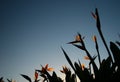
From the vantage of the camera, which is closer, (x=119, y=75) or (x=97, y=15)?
(x=119, y=75)

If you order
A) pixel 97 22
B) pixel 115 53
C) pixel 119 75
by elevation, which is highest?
pixel 97 22

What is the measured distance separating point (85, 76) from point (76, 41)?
1249 millimetres

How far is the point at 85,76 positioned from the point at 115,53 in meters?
0.27

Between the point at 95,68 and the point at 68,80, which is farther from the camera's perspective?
the point at 68,80

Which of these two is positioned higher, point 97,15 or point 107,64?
point 97,15

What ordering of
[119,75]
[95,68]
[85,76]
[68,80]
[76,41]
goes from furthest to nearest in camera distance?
[76,41], [68,80], [95,68], [85,76], [119,75]

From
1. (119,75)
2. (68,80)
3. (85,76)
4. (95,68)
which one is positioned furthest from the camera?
(68,80)

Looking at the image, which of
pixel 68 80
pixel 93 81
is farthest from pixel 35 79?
pixel 93 81

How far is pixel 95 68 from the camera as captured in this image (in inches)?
59.1

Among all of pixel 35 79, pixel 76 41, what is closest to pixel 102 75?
pixel 76 41

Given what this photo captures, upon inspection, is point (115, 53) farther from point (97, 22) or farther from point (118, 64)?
point (97, 22)

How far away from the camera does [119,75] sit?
125cm

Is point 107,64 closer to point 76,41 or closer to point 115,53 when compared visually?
point 115,53

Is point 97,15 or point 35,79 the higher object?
point 97,15
